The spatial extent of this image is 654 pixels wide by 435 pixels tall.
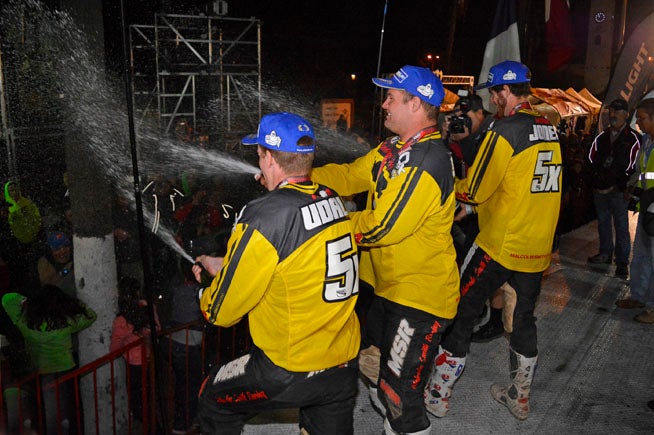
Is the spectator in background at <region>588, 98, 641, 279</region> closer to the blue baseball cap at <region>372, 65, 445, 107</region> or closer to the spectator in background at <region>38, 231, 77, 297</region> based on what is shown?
the blue baseball cap at <region>372, 65, 445, 107</region>

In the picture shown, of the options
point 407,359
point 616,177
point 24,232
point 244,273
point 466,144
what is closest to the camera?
point 244,273

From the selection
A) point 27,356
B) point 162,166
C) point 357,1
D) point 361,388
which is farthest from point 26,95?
point 357,1

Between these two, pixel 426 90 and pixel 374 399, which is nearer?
pixel 426 90

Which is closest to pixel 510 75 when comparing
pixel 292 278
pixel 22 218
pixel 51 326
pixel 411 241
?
pixel 411 241

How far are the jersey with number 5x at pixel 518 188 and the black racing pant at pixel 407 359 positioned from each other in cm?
84

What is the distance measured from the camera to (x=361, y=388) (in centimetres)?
437

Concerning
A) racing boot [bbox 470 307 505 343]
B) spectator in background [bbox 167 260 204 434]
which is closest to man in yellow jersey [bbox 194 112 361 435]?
spectator in background [bbox 167 260 204 434]

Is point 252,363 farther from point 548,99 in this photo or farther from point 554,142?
point 548,99

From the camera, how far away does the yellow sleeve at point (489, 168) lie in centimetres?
363

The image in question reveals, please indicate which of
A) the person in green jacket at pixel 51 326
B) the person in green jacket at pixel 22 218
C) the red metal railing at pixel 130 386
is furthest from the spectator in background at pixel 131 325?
the person in green jacket at pixel 22 218

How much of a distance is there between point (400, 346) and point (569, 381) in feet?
6.63

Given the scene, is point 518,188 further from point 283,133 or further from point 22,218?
point 22,218

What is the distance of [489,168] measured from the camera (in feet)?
11.9

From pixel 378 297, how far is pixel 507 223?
3.35 feet
